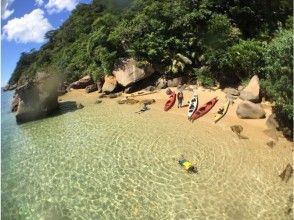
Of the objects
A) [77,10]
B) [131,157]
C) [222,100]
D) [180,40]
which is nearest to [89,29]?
[77,10]

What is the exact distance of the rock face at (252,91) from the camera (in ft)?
68.9

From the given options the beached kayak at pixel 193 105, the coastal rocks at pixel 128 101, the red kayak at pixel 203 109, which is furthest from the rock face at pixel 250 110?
the coastal rocks at pixel 128 101

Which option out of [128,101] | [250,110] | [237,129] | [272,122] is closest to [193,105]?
[250,110]

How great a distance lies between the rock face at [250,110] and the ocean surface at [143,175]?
1872mm

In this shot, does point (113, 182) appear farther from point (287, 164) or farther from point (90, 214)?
point (287, 164)

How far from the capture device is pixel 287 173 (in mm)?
13008

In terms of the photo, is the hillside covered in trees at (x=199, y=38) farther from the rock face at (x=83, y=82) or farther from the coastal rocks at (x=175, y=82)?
the rock face at (x=83, y=82)

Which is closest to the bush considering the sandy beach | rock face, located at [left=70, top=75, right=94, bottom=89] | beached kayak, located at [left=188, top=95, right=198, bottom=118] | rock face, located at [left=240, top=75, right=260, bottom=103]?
the sandy beach

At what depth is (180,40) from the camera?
28.8 meters

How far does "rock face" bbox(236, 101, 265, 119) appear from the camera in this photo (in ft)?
62.7

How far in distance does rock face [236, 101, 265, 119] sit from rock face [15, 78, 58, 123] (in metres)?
16.8

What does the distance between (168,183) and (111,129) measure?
26.5ft

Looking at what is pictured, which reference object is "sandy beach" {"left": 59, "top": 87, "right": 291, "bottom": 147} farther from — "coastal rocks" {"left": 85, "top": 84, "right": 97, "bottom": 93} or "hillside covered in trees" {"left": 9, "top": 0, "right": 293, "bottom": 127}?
"coastal rocks" {"left": 85, "top": 84, "right": 97, "bottom": 93}

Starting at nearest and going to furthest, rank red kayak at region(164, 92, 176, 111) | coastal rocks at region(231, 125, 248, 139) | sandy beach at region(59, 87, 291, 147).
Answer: coastal rocks at region(231, 125, 248, 139) → sandy beach at region(59, 87, 291, 147) → red kayak at region(164, 92, 176, 111)
